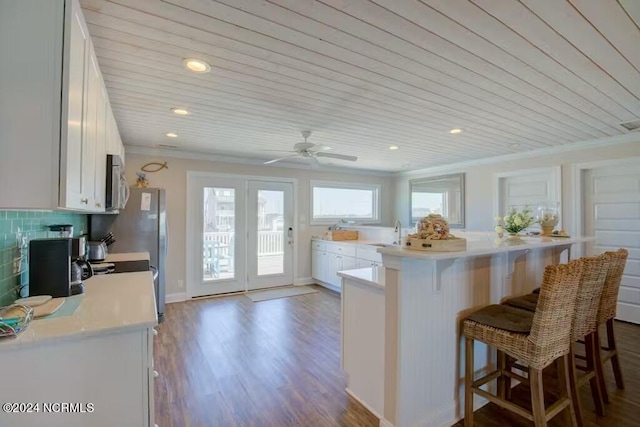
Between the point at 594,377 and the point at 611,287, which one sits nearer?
the point at 594,377

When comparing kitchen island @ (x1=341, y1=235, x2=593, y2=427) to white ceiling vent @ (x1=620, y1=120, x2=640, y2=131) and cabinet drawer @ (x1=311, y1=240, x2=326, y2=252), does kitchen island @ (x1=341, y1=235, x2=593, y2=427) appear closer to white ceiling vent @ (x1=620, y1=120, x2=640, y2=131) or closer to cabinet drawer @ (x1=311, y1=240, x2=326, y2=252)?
white ceiling vent @ (x1=620, y1=120, x2=640, y2=131)

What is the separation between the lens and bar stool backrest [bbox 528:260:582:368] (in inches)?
62.0

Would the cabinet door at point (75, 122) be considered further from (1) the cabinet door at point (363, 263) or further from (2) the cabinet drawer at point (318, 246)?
(2) the cabinet drawer at point (318, 246)

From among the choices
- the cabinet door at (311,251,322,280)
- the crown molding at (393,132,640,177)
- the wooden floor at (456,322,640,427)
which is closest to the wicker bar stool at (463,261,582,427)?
the wooden floor at (456,322,640,427)

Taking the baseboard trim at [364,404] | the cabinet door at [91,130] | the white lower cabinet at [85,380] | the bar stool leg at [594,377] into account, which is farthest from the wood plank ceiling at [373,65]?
the baseboard trim at [364,404]

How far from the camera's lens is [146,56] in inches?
73.9

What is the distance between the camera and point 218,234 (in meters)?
5.01

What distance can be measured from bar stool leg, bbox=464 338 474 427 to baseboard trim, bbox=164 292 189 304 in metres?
4.12

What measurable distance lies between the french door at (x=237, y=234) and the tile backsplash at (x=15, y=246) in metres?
2.88

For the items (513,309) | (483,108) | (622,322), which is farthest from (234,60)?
(622,322)

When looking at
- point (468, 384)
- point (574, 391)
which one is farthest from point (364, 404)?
point (574, 391)

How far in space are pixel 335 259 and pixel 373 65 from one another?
3.73m

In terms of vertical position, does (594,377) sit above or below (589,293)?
below

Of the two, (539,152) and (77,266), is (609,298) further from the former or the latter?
(77,266)
